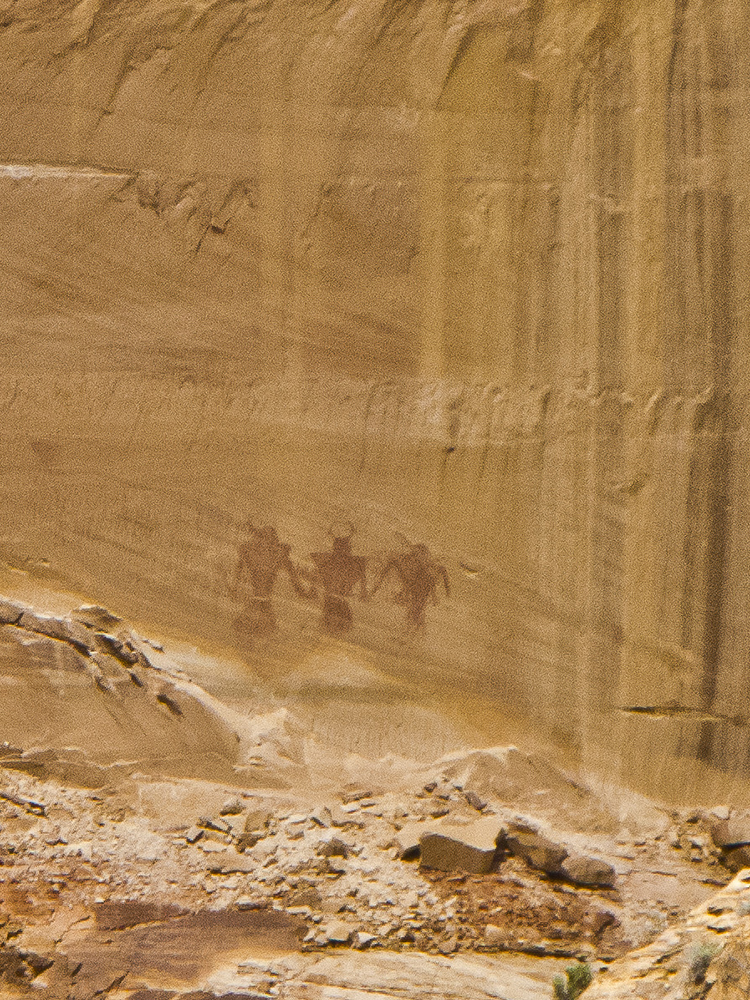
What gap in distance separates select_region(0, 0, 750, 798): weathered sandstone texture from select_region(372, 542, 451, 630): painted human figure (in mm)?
13

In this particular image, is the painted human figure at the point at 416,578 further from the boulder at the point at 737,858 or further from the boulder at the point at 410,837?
the boulder at the point at 737,858

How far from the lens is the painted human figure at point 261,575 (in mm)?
5055

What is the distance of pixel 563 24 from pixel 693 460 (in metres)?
2.04

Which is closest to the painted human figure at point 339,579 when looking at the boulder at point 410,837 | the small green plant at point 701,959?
the boulder at point 410,837

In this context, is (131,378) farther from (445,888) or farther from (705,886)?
(705,886)

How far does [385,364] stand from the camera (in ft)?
16.5

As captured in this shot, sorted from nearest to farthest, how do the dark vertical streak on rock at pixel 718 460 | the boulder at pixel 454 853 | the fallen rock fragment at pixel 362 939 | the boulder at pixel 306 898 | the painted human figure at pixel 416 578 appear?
1. the fallen rock fragment at pixel 362 939
2. the boulder at pixel 306 898
3. the boulder at pixel 454 853
4. the dark vertical streak on rock at pixel 718 460
5. the painted human figure at pixel 416 578

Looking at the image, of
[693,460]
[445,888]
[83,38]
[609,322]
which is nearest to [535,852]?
[445,888]

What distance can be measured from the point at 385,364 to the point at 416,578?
993 millimetres

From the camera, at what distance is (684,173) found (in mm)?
4922

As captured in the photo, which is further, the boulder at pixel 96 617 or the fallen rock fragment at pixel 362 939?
the boulder at pixel 96 617

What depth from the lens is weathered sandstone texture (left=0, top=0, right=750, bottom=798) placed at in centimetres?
496

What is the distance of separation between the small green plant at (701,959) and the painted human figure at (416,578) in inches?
83.0

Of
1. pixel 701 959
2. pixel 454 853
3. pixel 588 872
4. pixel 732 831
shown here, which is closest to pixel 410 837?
pixel 454 853
